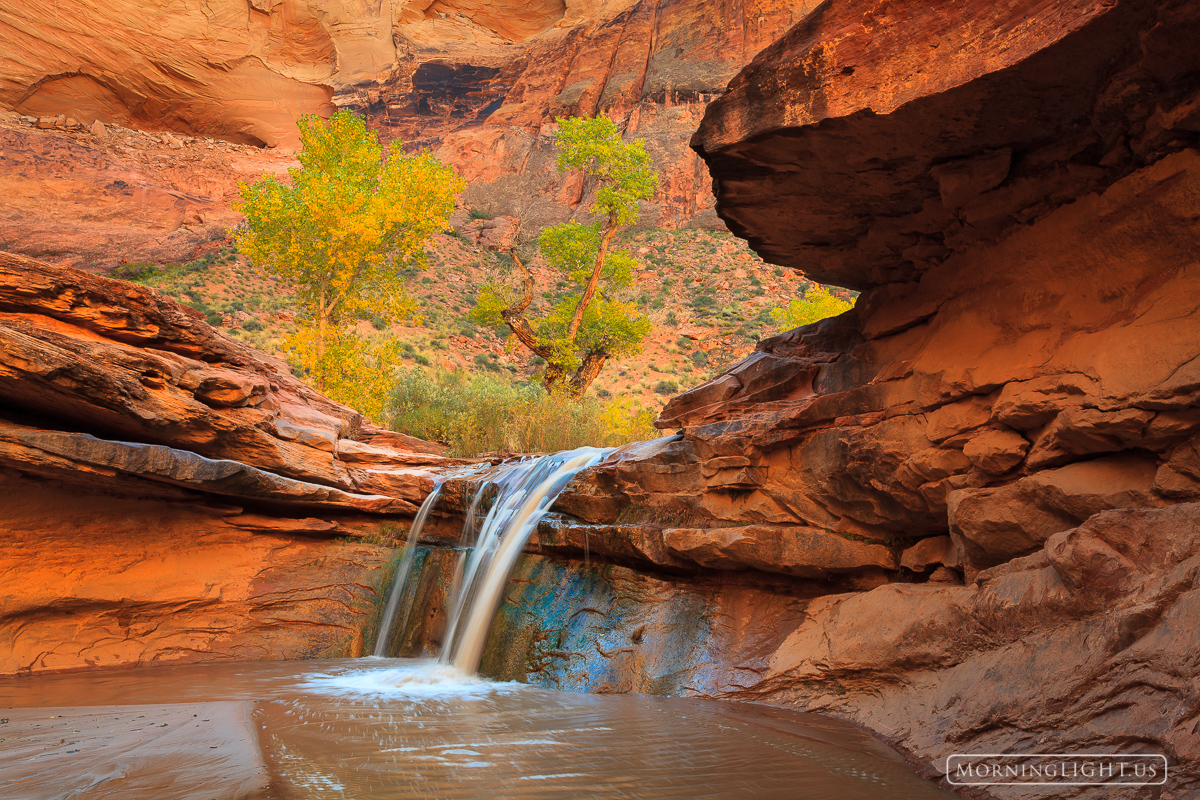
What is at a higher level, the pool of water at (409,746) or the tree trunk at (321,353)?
the tree trunk at (321,353)

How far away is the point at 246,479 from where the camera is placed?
24.8 ft

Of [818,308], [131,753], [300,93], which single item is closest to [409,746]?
[131,753]

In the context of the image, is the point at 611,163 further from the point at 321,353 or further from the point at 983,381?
the point at 983,381

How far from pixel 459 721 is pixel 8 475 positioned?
6086 millimetres

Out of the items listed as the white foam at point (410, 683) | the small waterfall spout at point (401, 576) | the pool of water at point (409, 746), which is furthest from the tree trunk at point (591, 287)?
the pool of water at point (409, 746)

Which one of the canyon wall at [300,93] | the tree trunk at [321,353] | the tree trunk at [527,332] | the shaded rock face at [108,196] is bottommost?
the tree trunk at [321,353]

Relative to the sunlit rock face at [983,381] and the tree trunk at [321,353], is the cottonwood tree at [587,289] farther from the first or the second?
the sunlit rock face at [983,381]

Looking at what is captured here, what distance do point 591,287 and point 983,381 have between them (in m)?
14.8

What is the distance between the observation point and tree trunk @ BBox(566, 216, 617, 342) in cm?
1880

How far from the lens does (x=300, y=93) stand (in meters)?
43.5

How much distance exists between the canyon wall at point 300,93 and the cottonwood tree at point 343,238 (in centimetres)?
2041

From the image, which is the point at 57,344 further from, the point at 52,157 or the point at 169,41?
the point at 169,41

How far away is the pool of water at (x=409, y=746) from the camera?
319 cm

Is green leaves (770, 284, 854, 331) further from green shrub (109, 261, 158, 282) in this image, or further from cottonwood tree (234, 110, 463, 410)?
green shrub (109, 261, 158, 282)
